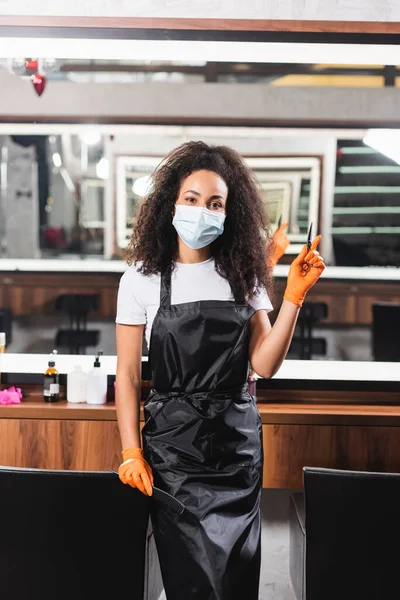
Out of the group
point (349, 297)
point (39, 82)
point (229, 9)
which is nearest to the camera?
point (229, 9)

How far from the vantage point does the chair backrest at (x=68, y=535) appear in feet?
5.26

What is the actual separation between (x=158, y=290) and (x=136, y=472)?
0.52 metres

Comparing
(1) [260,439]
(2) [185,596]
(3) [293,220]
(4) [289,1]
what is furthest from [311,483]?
(4) [289,1]

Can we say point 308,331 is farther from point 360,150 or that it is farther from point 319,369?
point 360,150

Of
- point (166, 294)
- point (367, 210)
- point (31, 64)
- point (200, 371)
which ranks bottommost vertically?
point (200, 371)

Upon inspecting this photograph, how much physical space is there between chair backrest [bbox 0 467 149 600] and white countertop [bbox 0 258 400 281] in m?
1.29

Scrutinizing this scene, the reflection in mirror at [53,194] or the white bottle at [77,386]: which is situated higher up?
the reflection in mirror at [53,194]

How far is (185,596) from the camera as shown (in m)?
1.74

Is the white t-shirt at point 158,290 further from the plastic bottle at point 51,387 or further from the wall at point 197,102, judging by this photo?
the wall at point 197,102

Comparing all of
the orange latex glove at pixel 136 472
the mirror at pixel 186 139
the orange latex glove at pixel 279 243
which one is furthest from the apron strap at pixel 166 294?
the mirror at pixel 186 139

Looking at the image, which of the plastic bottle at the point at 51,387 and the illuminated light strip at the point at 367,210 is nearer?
the plastic bottle at the point at 51,387

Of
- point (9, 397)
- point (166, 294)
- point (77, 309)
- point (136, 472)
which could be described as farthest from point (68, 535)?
point (77, 309)

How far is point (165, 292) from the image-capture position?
72.9 inches

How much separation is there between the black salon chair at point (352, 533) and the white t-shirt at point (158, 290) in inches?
22.8
